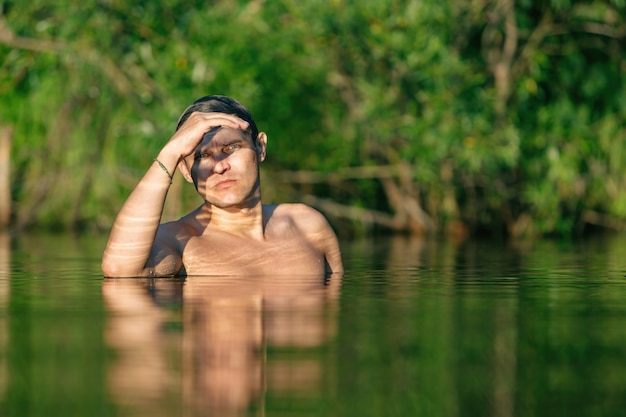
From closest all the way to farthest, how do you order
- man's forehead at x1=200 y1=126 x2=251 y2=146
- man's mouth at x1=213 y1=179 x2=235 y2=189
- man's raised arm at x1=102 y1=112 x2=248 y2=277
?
man's raised arm at x1=102 y1=112 x2=248 y2=277
man's forehead at x1=200 y1=126 x2=251 y2=146
man's mouth at x1=213 y1=179 x2=235 y2=189

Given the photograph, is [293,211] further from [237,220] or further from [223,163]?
[223,163]

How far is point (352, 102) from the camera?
55.9ft

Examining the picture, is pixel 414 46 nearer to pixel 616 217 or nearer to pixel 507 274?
pixel 616 217

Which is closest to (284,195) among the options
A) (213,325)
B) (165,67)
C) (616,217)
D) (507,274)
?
(165,67)

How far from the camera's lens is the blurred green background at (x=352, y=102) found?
15.5 m

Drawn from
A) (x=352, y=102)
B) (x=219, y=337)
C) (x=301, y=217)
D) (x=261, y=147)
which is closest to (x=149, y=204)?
(x=261, y=147)

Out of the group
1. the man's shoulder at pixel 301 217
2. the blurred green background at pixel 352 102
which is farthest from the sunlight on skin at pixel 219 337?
the blurred green background at pixel 352 102

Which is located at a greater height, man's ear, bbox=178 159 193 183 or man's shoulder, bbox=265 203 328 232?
man's ear, bbox=178 159 193 183

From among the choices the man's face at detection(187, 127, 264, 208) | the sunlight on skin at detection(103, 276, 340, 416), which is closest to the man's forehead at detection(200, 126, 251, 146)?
the man's face at detection(187, 127, 264, 208)

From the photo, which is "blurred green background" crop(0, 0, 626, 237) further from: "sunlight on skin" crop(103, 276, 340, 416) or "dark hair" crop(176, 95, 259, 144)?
"sunlight on skin" crop(103, 276, 340, 416)

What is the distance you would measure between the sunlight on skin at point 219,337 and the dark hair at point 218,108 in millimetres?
777

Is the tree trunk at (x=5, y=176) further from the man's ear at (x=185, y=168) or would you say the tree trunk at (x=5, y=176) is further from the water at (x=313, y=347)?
the man's ear at (x=185, y=168)

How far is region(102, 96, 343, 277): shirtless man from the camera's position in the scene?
658 centimetres

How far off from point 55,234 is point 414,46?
200 inches
